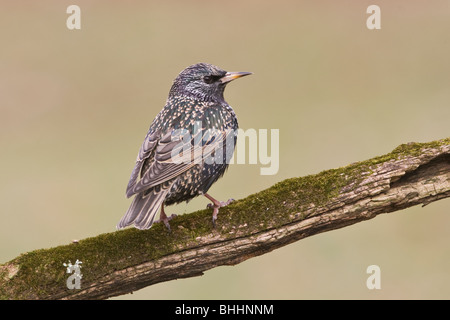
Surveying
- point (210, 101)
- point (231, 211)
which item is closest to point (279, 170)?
point (210, 101)

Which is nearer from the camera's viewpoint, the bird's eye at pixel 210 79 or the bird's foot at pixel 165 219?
the bird's foot at pixel 165 219

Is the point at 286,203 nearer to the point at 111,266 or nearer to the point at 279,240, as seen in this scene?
the point at 279,240

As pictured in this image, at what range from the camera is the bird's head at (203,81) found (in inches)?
284

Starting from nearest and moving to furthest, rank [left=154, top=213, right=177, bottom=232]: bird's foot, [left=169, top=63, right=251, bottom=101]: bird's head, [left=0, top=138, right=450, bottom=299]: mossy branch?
1. [left=0, top=138, right=450, bottom=299]: mossy branch
2. [left=154, top=213, right=177, bottom=232]: bird's foot
3. [left=169, top=63, right=251, bottom=101]: bird's head

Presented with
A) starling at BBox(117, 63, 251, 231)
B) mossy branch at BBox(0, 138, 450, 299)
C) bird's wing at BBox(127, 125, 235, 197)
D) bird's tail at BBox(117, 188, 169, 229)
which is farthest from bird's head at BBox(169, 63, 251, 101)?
mossy branch at BBox(0, 138, 450, 299)

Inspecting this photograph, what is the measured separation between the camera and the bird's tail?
5730 millimetres

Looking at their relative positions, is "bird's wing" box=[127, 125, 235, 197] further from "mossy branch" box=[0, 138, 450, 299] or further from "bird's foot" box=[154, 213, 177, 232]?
"mossy branch" box=[0, 138, 450, 299]

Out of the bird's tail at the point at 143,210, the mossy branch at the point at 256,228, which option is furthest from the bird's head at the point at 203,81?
the mossy branch at the point at 256,228

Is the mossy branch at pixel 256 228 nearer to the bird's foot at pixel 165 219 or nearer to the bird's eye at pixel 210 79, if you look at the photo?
the bird's foot at pixel 165 219

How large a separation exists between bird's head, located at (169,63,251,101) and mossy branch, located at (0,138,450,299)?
5.51ft

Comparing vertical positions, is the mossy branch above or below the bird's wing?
below

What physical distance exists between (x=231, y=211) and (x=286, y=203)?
492mm

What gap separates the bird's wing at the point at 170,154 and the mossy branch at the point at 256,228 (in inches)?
18.1

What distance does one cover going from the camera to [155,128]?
662cm
